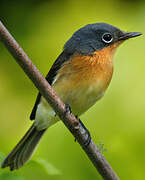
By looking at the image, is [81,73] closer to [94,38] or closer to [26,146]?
[94,38]

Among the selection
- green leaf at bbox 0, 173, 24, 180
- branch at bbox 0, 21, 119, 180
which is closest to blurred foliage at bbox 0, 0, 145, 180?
green leaf at bbox 0, 173, 24, 180

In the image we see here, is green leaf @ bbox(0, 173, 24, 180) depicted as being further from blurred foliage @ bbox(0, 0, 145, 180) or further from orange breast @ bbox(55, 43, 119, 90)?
orange breast @ bbox(55, 43, 119, 90)

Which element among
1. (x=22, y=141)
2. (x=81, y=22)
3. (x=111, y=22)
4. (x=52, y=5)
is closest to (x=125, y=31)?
(x=111, y=22)

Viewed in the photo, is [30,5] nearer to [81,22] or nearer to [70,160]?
[81,22]

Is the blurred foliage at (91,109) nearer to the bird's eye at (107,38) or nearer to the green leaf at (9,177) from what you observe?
the green leaf at (9,177)

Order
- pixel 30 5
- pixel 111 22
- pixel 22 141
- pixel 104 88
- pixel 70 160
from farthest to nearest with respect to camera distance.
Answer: pixel 30 5, pixel 111 22, pixel 22 141, pixel 104 88, pixel 70 160
